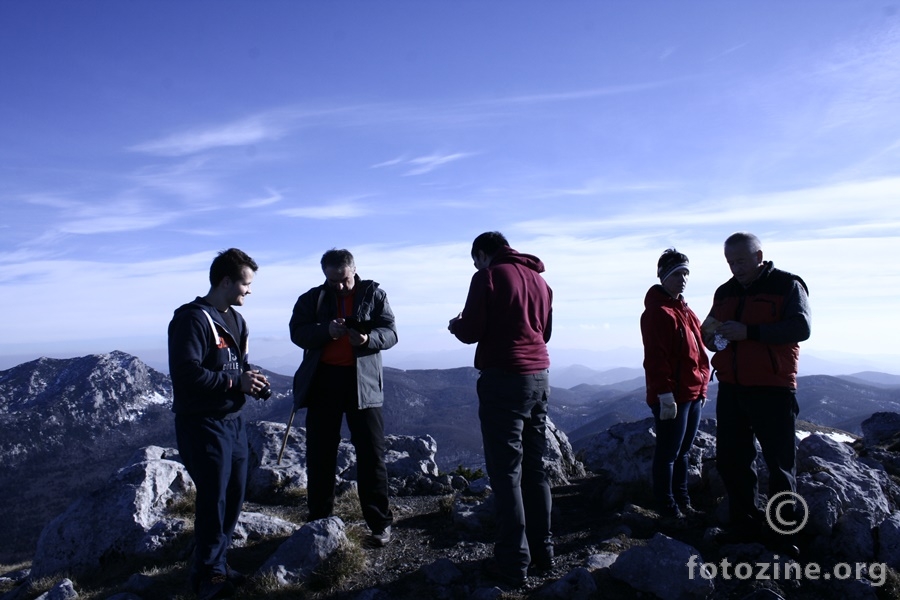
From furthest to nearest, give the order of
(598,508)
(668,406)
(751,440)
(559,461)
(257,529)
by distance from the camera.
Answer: (559,461) < (598,508) < (257,529) < (668,406) < (751,440)

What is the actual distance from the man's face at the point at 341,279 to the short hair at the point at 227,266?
1087 millimetres

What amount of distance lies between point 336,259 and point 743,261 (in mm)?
4014

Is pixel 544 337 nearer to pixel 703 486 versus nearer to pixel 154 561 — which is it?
pixel 703 486

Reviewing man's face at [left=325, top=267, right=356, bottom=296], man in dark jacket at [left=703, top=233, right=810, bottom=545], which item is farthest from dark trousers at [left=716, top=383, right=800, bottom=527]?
man's face at [left=325, top=267, right=356, bottom=296]

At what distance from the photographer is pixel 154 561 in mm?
7082

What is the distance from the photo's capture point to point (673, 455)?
266 inches

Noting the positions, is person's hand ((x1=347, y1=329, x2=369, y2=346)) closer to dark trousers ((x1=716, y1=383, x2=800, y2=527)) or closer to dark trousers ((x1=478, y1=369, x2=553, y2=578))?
dark trousers ((x1=478, y1=369, x2=553, y2=578))

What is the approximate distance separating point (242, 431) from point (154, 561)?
8.32 ft

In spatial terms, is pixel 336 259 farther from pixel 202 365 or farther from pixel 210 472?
pixel 210 472

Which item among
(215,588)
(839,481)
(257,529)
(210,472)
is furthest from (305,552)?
(839,481)

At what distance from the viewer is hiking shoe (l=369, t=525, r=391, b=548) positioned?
6672mm

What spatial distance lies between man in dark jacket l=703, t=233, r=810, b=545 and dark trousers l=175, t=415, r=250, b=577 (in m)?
4.66

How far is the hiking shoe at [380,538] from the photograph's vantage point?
667 cm

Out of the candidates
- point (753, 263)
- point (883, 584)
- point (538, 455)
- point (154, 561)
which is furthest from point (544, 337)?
point (154, 561)
